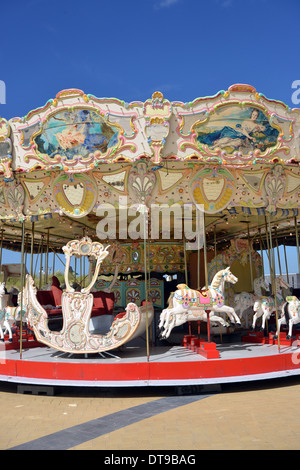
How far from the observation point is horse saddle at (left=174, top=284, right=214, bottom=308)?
7863 mm

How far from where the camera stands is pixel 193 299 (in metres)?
7.89

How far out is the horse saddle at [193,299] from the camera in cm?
786

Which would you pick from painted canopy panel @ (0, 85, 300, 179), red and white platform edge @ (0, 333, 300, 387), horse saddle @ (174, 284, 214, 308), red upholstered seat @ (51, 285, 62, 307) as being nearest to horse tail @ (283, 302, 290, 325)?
red and white platform edge @ (0, 333, 300, 387)

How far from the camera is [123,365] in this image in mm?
6680

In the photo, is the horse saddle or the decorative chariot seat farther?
the horse saddle

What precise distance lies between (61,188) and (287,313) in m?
5.98

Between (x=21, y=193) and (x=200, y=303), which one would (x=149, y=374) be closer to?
(x=200, y=303)

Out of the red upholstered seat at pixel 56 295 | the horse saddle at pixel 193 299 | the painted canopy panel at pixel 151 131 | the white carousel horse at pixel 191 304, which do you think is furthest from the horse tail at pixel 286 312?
the red upholstered seat at pixel 56 295

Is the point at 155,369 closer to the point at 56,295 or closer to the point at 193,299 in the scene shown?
the point at 193,299

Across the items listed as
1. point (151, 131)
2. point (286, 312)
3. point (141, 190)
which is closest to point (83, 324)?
point (141, 190)

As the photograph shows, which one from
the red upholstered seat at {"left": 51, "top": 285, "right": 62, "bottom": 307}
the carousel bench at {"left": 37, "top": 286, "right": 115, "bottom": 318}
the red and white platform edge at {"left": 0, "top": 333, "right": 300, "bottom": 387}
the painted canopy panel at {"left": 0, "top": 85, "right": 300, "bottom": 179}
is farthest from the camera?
the red upholstered seat at {"left": 51, "top": 285, "right": 62, "bottom": 307}

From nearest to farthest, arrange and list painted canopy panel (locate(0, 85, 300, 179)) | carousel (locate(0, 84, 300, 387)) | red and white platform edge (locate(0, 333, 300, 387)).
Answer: red and white platform edge (locate(0, 333, 300, 387)) → carousel (locate(0, 84, 300, 387)) → painted canopy panel (locate(0, 85, 300, 179))

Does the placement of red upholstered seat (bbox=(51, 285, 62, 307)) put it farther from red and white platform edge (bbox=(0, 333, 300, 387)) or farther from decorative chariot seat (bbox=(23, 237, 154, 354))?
red and white platform edge (bbox=(0, 333, 300, 387))
